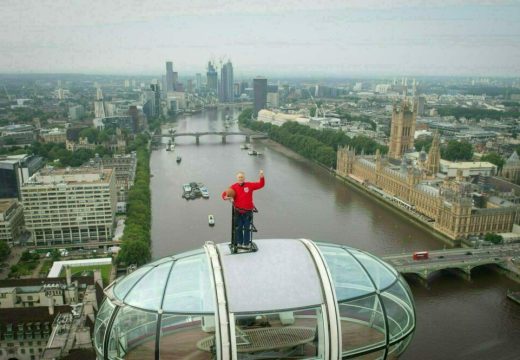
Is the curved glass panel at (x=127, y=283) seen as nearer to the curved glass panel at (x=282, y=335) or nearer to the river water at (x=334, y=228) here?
the curved glass panel at (x=282, y=335)

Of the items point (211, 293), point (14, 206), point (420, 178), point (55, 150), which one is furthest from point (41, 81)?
point (211, 293)

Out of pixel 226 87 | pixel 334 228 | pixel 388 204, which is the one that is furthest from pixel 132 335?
pixel 226 87

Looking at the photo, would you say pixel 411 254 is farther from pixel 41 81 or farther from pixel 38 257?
pixel 41 81

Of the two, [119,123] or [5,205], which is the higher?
[119,123]

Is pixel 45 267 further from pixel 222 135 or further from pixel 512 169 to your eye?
pixel 222 135

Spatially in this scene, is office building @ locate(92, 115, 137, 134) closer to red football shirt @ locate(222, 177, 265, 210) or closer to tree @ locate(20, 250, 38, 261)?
tree @ locate(20, 250, 38, 261)

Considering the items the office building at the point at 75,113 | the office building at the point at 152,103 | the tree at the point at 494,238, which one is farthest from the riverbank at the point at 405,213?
the office building at the point at 75,113
